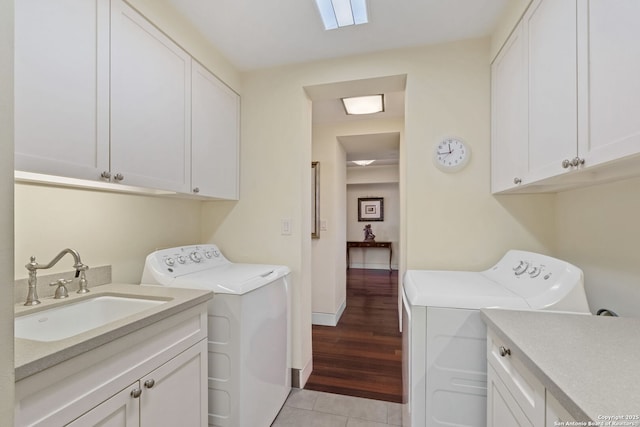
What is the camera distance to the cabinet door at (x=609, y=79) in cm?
74

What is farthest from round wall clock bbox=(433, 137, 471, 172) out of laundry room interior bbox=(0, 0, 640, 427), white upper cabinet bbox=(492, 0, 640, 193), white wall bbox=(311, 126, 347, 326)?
white wall bbox=(311, 126, 347, 326)

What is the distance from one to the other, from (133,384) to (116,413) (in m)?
0.08

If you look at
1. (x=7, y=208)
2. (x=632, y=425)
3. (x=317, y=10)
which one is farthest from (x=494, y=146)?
(x=7, y=208)

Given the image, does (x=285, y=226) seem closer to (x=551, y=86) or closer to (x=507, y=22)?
(x=551, y=86)

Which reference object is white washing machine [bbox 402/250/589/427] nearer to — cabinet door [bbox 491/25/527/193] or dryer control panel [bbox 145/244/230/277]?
cabinet door [bbox 491/25/527/193]

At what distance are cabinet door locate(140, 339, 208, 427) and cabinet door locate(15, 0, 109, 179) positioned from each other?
821mm

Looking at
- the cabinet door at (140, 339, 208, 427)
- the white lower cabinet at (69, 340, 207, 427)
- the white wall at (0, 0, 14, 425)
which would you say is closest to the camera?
the white wall at (0, 0, 14, 425)

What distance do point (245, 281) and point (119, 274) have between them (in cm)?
74

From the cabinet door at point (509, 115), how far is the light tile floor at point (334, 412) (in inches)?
Answer: 61.7

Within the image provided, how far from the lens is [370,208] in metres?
6.78

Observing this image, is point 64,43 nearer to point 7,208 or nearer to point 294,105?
point 7,208

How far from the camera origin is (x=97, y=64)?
113 centimetres

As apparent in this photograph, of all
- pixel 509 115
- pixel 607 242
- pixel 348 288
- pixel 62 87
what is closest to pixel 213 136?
pixel 62 87

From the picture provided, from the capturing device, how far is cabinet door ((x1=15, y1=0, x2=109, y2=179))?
90cm
